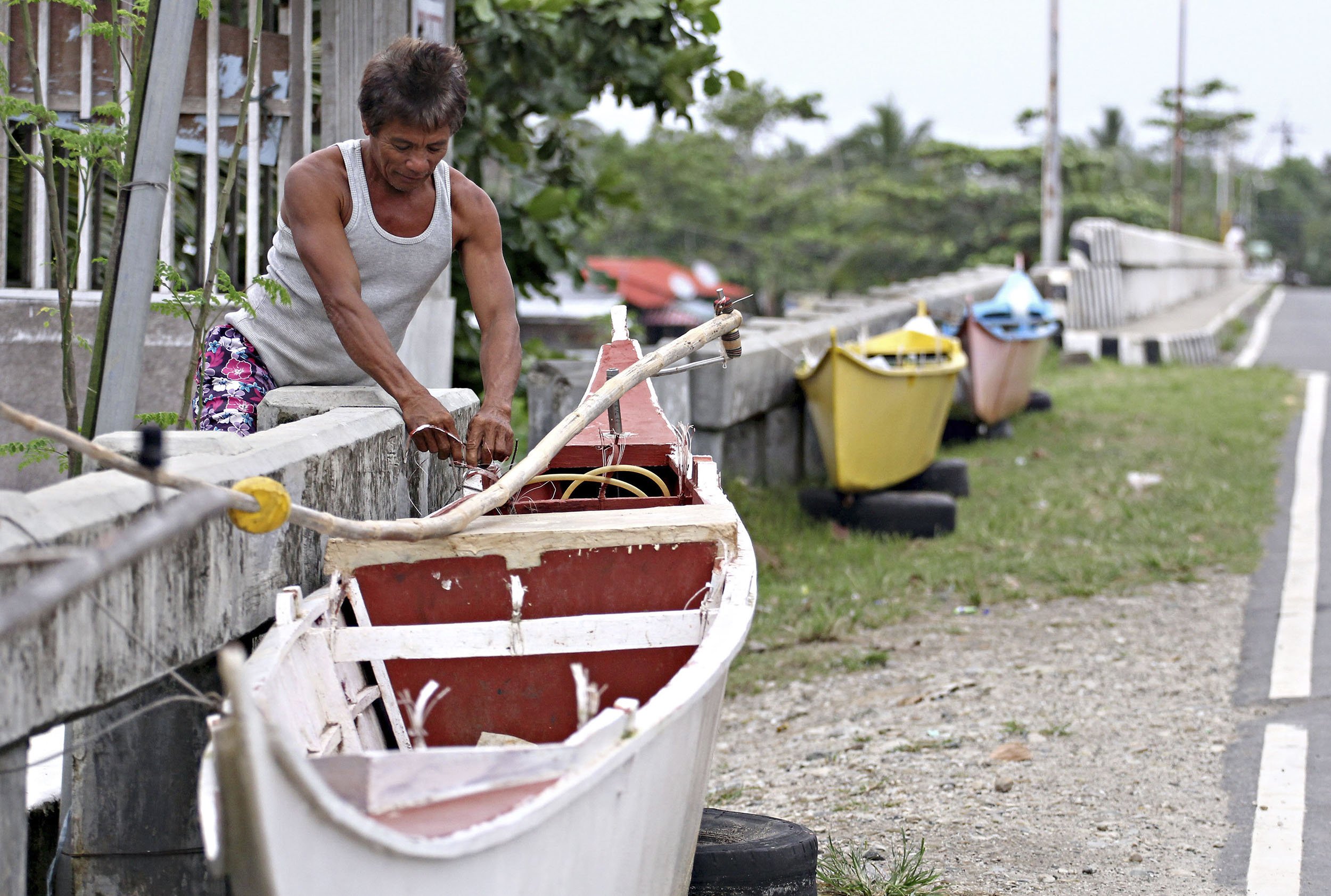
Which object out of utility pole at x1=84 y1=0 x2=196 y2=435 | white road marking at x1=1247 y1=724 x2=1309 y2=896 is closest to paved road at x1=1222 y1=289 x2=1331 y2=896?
white road marking at x1=1247 y1=724 x2=1309 y2=896

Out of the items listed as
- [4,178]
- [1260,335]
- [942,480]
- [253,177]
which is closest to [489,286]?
[253,177]

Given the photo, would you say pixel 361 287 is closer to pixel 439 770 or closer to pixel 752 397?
pixel 439 770

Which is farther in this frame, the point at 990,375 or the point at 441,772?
the point at 990,375

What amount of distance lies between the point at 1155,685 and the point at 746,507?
325 cm

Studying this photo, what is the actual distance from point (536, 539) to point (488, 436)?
1.53 feet

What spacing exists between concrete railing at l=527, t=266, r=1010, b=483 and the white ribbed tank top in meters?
3.13

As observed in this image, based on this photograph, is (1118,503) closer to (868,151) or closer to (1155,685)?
(1155,685)

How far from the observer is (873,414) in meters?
8.31

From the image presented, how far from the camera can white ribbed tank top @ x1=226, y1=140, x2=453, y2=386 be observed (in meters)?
3.68

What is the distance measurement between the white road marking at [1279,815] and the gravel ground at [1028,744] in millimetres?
116

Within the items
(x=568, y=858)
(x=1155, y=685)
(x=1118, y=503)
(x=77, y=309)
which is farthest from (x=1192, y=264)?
(x=568, y=858)

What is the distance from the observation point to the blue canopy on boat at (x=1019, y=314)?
11.9 m

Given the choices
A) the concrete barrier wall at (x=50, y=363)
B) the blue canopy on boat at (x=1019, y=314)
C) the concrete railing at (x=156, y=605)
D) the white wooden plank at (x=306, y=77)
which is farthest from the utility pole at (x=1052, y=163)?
the concrete railing at (x=156, y=605)

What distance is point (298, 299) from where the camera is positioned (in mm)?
3859
